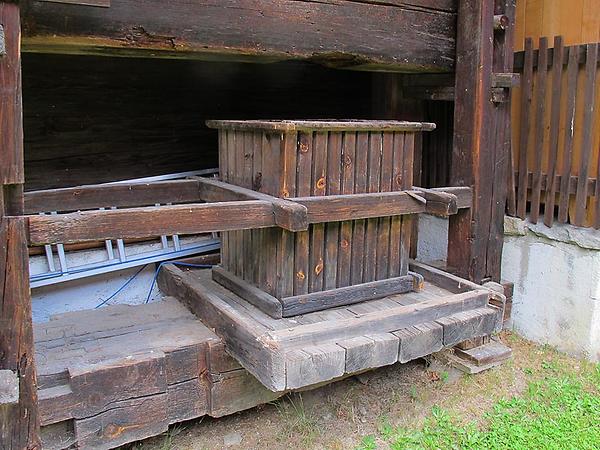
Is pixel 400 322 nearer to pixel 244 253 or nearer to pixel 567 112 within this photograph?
pixel 244 253

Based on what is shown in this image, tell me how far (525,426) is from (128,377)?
229 cm

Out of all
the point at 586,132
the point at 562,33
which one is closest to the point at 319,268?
the point at 586,132

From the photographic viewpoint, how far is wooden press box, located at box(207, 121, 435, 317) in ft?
9.61

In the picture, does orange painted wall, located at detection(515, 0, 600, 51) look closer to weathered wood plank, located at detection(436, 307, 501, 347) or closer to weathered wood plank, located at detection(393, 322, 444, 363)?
weathered wood plank, located at detection(436, 307, 501, 347)

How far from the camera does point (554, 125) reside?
170 inches

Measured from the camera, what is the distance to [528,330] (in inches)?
181

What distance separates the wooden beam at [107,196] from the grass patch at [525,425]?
5.82ft

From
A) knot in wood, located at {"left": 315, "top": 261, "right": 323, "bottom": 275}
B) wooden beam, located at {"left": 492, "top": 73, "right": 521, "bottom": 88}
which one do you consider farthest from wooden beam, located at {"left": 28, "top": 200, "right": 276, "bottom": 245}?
wooden beam, located at {"left": 492, "top": 73, "right": 521, "bottom": 88}

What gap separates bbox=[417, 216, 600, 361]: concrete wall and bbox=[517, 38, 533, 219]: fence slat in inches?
6.6

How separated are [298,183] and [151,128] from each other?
1.80 metres

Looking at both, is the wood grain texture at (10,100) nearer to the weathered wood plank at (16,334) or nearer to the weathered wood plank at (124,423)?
the weathered wood plank at (16,334)

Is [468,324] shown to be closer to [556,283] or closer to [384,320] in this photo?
[384,320]

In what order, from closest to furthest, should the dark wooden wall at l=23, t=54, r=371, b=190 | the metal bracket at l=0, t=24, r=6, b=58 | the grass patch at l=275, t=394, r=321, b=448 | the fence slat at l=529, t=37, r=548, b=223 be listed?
the metal bracket at l=0, t=24, r=6, b=58
the grass patch at l=275, t=394, r=321, b=448
the dark wooden wall at l=23, t=54, r=371, b=190
the fence slat at l=529, t=37, r=548, b=223

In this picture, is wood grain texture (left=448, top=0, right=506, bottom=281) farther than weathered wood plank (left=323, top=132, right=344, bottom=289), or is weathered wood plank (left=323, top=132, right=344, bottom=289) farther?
wood grain texture (left=448, top=0, right=506, bottom=281)
